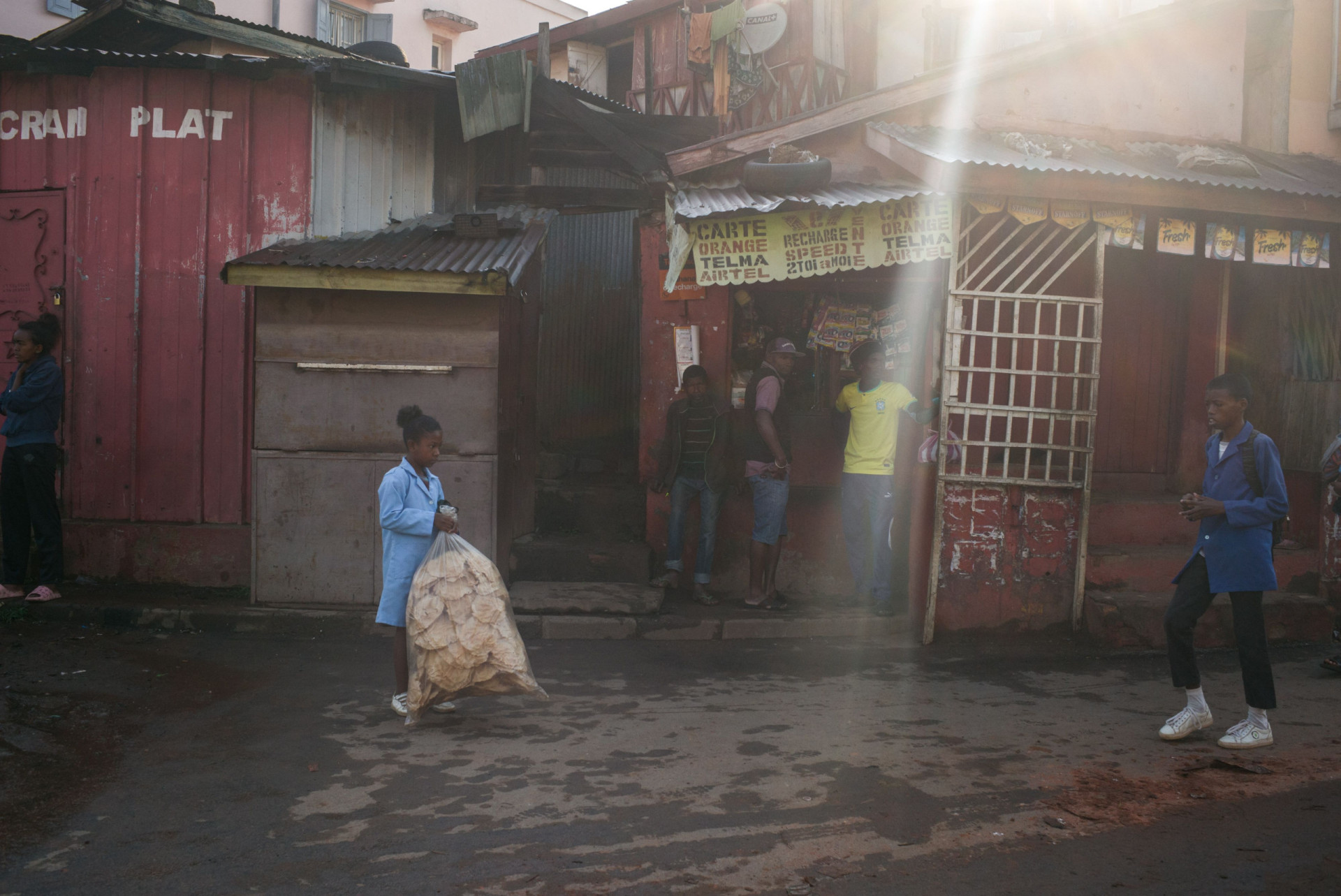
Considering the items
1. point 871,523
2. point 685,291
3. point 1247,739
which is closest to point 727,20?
point 685,291

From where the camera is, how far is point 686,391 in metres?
8.29

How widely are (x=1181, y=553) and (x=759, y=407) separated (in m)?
3.75

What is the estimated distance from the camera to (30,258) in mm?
8805

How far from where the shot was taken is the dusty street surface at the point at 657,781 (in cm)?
360

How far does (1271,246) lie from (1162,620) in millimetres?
3141

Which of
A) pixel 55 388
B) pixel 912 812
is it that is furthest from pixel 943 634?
pixel 55 388

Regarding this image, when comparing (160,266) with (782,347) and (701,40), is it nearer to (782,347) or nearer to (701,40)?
(782,347)

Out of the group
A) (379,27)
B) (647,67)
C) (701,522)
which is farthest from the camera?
(379,27)

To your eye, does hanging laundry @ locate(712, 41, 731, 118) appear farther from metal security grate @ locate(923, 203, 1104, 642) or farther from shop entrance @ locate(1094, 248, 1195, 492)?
metal security grate @ locate(923, 203, 1104, 642)

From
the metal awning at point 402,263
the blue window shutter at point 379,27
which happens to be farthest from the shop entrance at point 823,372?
the blue window shutter at point 379,27

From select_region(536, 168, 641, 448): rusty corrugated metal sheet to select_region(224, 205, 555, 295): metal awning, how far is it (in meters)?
3.38

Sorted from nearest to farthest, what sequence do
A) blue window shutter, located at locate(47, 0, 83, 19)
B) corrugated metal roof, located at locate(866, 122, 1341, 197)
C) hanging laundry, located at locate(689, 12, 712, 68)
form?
corrugated metal roof, located at locate(866, 122, 1341, 197) → hanging laundry, located at locate(689, 12, 712, 68) → blue window shutter, located at locate(47, 0, 83, 19)

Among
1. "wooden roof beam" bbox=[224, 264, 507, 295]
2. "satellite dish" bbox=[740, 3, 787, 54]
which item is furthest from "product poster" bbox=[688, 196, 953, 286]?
"satellite dish" bbox=[740, 3, 787, 54]

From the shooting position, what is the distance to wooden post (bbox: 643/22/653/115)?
50.6 feet
